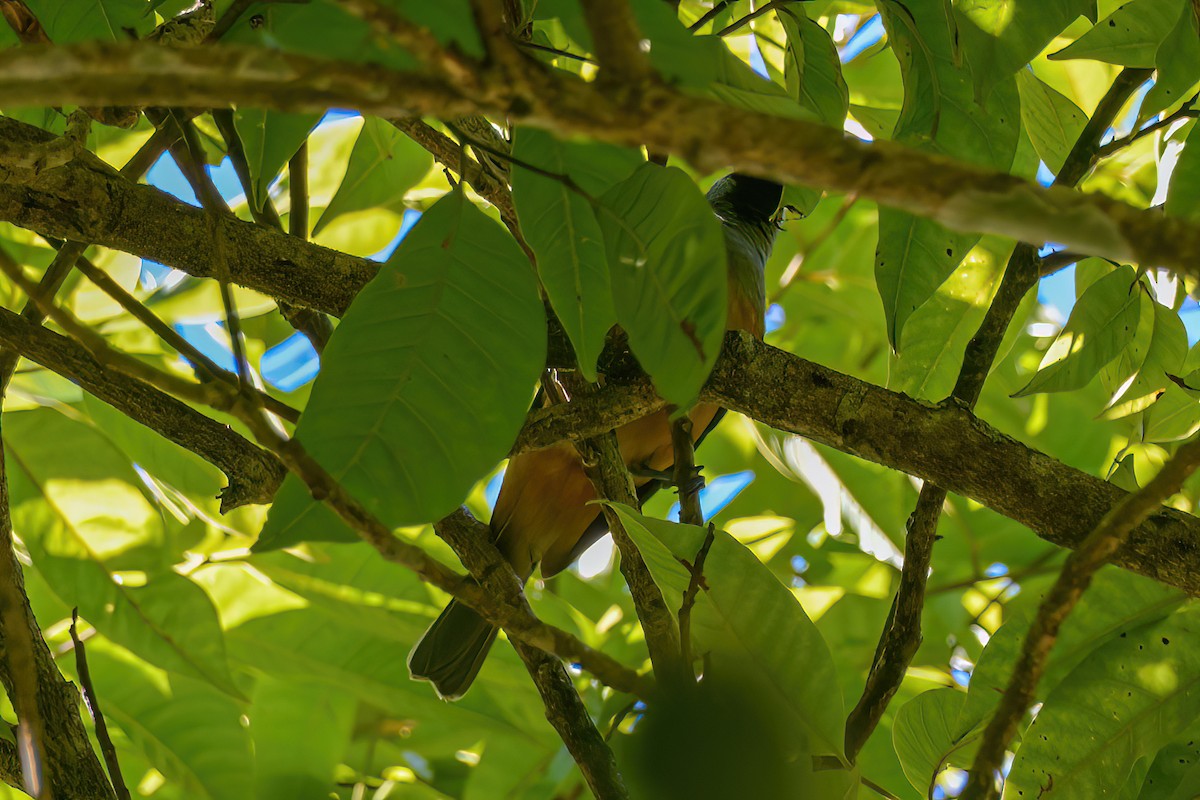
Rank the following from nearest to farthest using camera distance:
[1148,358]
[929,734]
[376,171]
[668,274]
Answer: [668,274], [929,734], [1148,358], [376,171]

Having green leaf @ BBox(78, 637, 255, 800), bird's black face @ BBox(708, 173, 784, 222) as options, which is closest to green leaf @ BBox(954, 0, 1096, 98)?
green leaf @ BBox(78, 637, 255, 800)

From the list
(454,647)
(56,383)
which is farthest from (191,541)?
(454,647)

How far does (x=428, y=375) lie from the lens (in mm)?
712

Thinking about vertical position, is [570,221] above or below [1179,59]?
below

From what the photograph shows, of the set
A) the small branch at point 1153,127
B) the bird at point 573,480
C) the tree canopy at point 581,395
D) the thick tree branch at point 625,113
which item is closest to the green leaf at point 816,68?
the tree canopy at point 581,395

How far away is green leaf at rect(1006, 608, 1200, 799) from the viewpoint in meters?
1.00

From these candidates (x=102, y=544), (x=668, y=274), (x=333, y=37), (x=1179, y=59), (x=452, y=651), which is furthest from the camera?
(x=452, y=651)

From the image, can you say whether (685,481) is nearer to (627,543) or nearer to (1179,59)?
(627,543)

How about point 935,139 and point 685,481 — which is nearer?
point 935,139

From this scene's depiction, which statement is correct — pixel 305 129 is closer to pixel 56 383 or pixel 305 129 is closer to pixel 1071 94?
pixel 56 383

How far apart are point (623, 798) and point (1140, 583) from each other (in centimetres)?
58

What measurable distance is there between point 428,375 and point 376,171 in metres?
1.04

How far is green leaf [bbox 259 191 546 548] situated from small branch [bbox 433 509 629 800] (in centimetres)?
50

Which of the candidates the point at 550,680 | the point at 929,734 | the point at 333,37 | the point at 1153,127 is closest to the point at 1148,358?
the point at 1153,127
